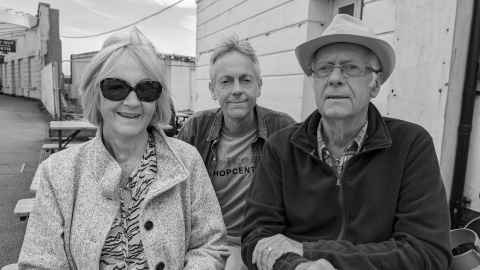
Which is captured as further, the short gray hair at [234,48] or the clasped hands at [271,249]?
the short gray hair at [234,48]

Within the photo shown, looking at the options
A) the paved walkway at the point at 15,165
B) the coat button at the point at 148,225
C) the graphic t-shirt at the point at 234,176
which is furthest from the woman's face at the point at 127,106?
the paved walkway at the point at 15,165

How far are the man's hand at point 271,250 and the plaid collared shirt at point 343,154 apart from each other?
369mm

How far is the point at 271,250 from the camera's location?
1502 mm

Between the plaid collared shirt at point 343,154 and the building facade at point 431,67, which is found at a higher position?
the building facade at point 431,67

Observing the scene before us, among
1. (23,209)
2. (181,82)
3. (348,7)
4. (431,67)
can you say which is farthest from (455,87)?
(181,82)

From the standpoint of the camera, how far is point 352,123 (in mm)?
1551

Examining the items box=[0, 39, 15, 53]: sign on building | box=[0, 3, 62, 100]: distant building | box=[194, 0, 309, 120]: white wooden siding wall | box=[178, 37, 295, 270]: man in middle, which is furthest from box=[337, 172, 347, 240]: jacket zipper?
box=[0, 39, 15, 53]: sign on building

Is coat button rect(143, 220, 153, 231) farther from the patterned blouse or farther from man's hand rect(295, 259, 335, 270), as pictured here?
man's hand rect(295, 259, 335, 270)

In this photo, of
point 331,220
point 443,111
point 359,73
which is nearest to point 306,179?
point 331,220

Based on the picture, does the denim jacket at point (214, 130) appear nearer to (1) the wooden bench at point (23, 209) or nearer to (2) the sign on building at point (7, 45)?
(1) the wooden bench at point (23, 209)

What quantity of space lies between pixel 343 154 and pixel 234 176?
823mm

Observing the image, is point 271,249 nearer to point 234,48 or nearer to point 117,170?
point 117,170

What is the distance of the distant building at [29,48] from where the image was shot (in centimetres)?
1781

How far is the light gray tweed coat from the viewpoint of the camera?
4.54 ft
